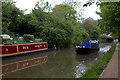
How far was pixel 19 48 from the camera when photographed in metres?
12.5

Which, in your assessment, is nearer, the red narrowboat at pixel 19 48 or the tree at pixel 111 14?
the tree at pixel 111 14

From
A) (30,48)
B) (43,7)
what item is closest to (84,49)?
(30,48)

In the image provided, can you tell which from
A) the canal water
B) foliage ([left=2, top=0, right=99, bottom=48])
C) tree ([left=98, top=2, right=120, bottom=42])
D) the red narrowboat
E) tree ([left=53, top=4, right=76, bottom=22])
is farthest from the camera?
tree ([left=53, top=4, right=76, bottom=22])

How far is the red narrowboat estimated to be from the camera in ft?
35.5

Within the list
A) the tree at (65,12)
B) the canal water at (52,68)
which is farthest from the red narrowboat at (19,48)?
the tree at (65,12)

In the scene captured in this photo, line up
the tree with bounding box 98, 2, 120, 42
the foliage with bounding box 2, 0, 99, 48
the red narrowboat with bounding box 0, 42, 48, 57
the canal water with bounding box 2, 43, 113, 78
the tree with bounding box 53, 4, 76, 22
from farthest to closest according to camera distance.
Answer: the tree with bounding box 53, 4, 76, 22 < the foliage with bounding box 2, 0, 99, 48 < the red narrowboat with bounding box 0, 42, 48, 57 < the tree with bounding box 98, 2, 120, 42 < the canal water with bounding box 2, 43, 113, 78

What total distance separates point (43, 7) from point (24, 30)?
565 cm

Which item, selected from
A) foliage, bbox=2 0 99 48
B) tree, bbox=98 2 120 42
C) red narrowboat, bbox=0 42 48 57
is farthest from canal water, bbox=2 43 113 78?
foliage, bbox=2 0 99 48

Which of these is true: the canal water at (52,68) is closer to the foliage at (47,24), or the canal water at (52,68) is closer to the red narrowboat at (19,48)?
the red narrowboat at (19,48)

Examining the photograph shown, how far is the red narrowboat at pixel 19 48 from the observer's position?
35.5 ft

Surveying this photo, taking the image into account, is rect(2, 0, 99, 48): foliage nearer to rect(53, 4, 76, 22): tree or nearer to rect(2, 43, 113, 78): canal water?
rect(53, 4, 76, 22): tree

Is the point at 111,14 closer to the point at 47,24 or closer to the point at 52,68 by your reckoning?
the point at 52,68

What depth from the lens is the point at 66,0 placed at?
1117 inches

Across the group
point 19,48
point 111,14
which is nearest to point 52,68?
point 19,48
